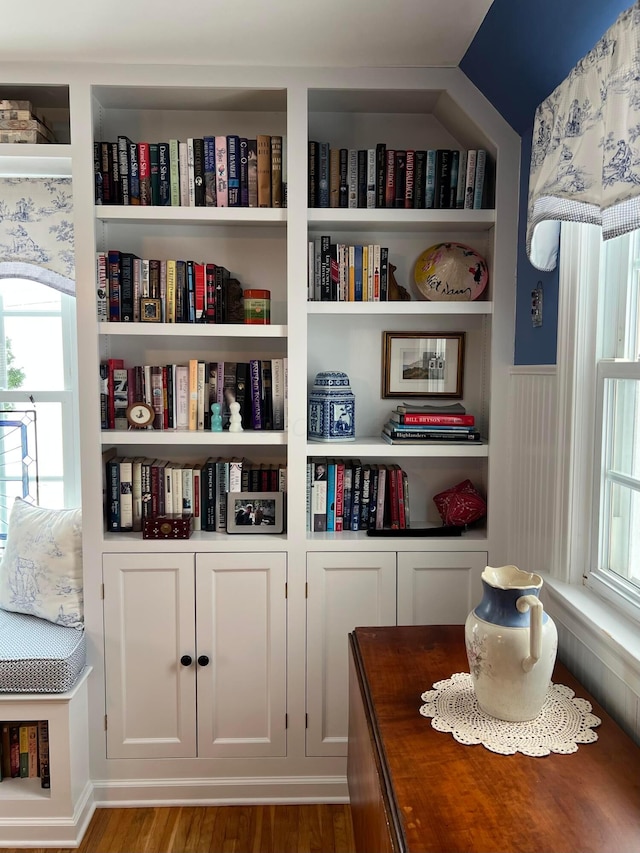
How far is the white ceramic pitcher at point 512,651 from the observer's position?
130 centimetres

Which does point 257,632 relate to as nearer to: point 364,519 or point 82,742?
point 364,519

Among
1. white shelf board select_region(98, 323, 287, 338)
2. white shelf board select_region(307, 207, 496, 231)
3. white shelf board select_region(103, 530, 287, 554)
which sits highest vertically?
white shelf board select_region(307, 207, 496, 231)

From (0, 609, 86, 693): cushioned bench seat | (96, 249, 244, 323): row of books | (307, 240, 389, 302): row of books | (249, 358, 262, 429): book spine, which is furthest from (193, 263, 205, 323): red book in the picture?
(0, 609, 86, 693): cushioned bench seat

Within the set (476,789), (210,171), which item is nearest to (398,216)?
(210,171)

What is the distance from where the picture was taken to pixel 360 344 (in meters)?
2.55

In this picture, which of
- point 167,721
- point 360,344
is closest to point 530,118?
point 360,344

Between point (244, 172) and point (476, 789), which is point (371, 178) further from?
point (476, 789)

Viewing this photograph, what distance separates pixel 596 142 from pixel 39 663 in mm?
2145

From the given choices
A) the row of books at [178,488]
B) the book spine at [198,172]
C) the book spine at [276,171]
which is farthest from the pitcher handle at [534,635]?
the book spine at [198,172]

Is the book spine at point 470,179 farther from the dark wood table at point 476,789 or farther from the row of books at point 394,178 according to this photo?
the dark wood table at point 476,789

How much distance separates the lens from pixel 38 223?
2.45 m

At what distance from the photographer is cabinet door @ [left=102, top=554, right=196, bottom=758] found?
2.31 m

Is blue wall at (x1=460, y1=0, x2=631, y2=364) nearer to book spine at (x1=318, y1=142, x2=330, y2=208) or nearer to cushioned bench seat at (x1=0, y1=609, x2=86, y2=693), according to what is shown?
book spine at (x1=318, y1=142, x2=330, y2=208)

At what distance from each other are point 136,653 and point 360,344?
4.58ft
